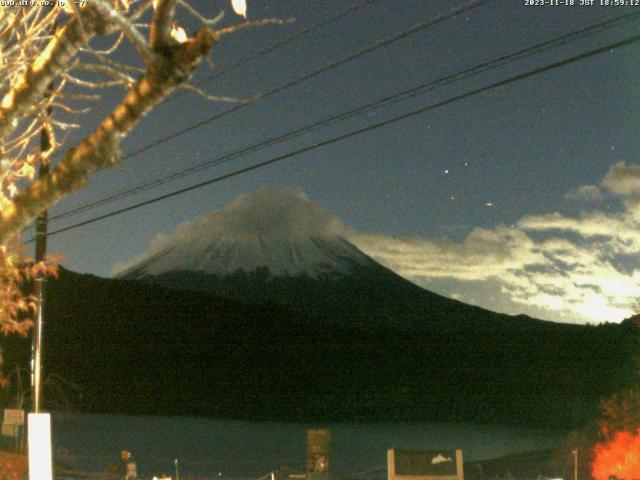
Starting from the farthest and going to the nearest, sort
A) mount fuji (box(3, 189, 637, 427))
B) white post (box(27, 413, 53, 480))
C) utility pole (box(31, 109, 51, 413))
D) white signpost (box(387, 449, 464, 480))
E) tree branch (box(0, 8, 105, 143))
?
mount fuji (box(3, 189, 637, 427)) → utility pole (box(31, 109, 51, 413)) → white signpost (box(387, 449, 464, 480)) → white post (box(27, 413, 53, 480)) → tree branch (box(0, 8, 105, 143))

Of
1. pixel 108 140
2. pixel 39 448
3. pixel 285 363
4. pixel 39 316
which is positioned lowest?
pixel 39 448

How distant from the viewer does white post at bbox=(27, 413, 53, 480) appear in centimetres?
927

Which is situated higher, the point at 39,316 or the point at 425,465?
the point at 39,316

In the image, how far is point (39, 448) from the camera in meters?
9.40

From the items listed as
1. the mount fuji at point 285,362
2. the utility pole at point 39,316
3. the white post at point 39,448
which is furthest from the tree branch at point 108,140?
the mount fuji at point 285,362

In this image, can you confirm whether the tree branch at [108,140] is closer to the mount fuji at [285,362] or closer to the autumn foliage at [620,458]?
the autumn foliage at [620,458]

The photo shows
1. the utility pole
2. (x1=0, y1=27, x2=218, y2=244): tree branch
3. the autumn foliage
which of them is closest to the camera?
(x1=0, y1=27, x2=218, y2=244): tree branch

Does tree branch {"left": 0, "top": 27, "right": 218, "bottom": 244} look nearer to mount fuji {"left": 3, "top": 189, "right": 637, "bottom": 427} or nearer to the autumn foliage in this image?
the autumn foliage

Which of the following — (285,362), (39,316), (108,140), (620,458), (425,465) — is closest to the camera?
(108,140)

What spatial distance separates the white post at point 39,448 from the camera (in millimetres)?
9266

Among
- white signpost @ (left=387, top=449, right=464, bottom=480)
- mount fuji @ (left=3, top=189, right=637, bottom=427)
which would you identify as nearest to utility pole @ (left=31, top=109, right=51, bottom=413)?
white signpost @ (left=387, top=449, right=464, bottom=480)

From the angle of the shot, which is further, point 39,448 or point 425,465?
point 425,465

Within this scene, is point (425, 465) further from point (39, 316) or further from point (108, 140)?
point (108, 140)

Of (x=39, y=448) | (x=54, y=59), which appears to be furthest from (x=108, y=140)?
(x=39, y=448)
